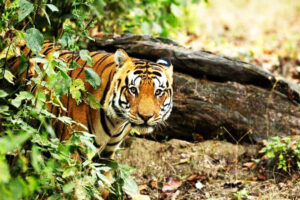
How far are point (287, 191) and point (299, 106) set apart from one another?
1.38 meters

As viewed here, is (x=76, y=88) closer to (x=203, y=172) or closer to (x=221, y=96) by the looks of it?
(x=203, y=172)

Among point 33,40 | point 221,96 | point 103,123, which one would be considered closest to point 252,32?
point 221,96

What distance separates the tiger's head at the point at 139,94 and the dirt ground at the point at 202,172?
0.77 m

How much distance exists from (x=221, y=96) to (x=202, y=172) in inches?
37.7

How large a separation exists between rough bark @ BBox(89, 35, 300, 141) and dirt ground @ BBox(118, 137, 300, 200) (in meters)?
0.19

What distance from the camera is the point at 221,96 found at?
5.58 metres

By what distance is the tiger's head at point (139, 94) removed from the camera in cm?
391

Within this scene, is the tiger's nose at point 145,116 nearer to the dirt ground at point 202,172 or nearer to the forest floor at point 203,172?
the dirt ground at point 202,172

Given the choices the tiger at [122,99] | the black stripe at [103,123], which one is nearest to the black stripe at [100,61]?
the tiger at [122,99]

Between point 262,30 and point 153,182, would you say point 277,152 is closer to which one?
point 153,182

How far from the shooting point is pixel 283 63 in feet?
27.0

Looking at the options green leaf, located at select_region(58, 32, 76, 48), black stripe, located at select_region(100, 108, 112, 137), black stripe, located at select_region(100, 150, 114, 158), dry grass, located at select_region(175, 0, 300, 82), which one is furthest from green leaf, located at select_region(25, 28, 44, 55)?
dry grass, located at select_region(175, 0, 300, 82)

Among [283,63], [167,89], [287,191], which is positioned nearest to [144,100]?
[167,89]

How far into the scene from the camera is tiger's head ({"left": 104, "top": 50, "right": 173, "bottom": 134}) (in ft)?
12.8
